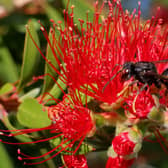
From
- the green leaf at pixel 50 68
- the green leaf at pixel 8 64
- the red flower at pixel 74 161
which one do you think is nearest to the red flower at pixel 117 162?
the red flower at pixel 74 161

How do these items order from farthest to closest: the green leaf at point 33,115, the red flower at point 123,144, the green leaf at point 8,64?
1. the green leaf at point 8,64
2. the green leaf at point 33,115
3. the red flower at point 123,144

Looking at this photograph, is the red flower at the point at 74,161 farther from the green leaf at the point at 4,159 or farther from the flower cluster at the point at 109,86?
the green leaf at the point at 4,159

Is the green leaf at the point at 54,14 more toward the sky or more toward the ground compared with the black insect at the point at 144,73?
more toward the sky

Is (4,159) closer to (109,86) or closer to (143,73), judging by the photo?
(109,86)

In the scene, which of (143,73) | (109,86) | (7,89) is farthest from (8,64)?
(143,73)

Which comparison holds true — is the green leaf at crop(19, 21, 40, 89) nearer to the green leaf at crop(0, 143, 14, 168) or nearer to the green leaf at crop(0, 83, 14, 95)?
the green leaf at crop(0, 83, 14, 95)

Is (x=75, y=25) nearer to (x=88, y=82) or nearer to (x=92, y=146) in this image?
(x=88, y=82)
